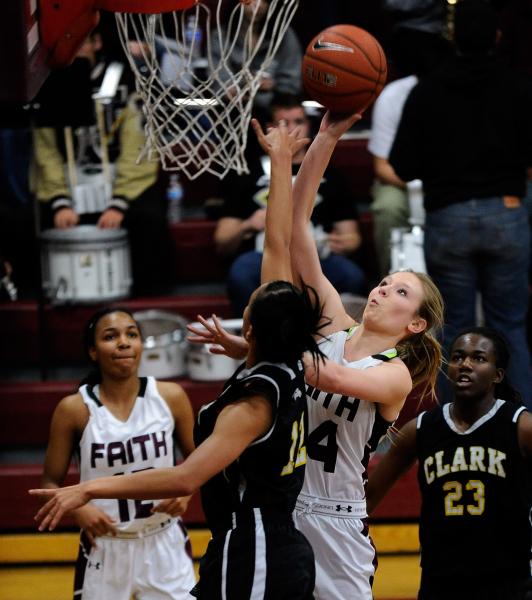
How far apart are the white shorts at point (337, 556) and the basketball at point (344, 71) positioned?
1.35 metres

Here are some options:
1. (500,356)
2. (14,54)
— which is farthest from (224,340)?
(500,356)

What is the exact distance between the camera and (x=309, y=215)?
4.18m

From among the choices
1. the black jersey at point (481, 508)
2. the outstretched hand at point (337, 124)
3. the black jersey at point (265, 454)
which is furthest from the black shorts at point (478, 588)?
the outstretched hand at point (337, 124)

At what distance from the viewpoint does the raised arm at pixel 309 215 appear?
4.08 m

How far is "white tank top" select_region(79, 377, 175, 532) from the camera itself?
4.86 m

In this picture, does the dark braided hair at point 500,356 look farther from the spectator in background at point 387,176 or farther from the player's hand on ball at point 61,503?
the spectator in background at point 387,176

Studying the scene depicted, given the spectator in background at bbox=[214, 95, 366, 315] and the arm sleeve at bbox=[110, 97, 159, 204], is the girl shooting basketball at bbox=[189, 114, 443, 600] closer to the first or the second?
the spectator in background at bbox=[214, 95, 366, 315]

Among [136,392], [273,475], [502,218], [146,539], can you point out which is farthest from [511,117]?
[273,475]

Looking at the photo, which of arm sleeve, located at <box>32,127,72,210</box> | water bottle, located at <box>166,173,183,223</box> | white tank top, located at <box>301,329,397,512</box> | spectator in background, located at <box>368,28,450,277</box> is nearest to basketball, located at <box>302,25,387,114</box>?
white tank top, located at <box>301,329,397,512</box>

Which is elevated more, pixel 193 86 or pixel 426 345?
pixel 193 86

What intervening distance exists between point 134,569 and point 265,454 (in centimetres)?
161

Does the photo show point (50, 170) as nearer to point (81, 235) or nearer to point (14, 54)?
point (81, 235)

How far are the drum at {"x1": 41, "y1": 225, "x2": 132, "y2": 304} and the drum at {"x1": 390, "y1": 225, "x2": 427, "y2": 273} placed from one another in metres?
1.54

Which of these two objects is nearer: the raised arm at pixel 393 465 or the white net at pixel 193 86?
the raised arm at pixel 393 465
